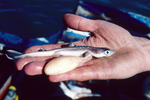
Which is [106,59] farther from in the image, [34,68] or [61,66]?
[34,68]

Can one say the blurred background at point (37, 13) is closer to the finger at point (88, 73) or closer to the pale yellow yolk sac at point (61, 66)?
the pale yellow yolk sac at point (61, 66)

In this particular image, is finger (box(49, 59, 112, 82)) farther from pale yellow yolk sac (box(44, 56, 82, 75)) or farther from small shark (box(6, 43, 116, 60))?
small shark (box(6, 43, 116, 60))

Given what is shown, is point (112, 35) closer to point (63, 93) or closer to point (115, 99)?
point (115, 99)

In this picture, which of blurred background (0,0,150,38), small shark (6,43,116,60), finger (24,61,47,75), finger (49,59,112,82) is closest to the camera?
finger (49,59,112,82)

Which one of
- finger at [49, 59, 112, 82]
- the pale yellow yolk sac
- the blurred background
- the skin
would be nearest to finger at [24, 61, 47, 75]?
the skin

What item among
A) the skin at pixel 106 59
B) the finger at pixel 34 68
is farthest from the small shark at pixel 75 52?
the finger at pixel 34 68

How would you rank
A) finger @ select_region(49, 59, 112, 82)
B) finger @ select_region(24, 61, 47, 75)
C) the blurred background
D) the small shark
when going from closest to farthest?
1. finger @ select_region(49, 59, 112, 82)
2. finger @ select_region(24, 61, 47, 75)
3. the small shark
4. the blurred background
